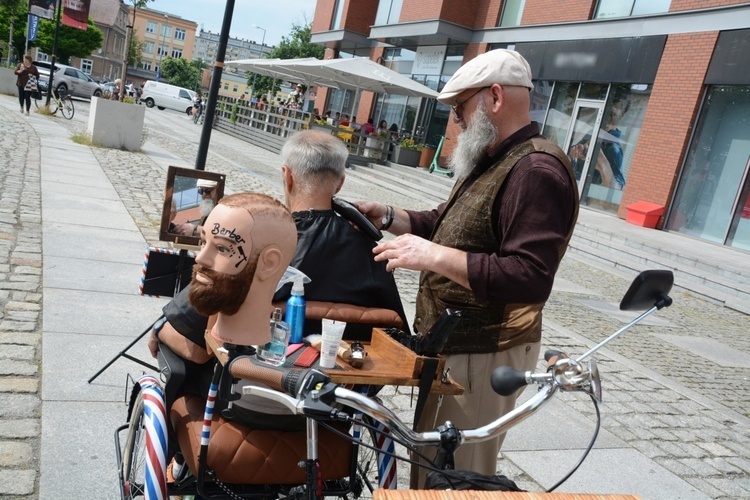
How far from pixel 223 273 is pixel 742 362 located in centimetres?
698

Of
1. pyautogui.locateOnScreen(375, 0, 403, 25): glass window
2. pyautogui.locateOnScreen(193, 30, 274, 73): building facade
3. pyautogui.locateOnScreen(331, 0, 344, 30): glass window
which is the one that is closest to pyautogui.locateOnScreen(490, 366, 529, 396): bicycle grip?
pyautogui.locateOnScreen(375, 0, 403, 25): glass window

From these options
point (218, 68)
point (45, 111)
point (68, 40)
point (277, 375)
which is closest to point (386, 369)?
point (277, 375)

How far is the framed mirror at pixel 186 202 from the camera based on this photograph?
13.1 feet

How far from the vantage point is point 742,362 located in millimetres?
7180

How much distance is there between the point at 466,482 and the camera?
1.57 meters

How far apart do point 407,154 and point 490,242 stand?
21057 mm

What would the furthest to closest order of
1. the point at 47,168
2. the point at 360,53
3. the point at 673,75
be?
the point at 360,53 → the point at 673,75 → the point at 47,168

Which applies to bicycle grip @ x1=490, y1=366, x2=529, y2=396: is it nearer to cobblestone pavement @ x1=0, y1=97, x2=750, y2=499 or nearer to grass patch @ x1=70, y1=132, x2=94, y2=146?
cobblestone pavement @ x1=0, y1=97, x2=750, y2=499

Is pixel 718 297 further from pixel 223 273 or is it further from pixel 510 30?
pixel 510 30

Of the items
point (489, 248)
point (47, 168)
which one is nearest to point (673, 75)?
point (47, 168)

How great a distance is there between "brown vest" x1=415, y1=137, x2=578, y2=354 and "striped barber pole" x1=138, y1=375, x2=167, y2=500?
986 mm

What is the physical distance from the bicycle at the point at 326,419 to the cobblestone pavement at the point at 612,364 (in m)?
0.98

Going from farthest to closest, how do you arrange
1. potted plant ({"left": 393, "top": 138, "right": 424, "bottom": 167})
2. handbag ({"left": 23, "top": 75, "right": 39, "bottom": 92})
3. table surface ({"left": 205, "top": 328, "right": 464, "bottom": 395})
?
potted plant ({"left": 393, "top": 138, "right": 424, "bottom": 167}) → handbag ({"left": 23, "top": 75, "right": 39, "bottom": 92}) → table surface ({"left": 205, "top": 328, "right": 464, "bottom": 395})

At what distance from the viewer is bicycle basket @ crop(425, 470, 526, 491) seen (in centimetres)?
157
